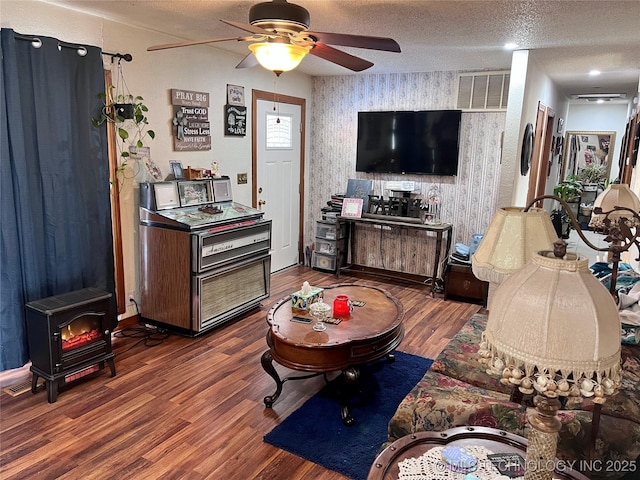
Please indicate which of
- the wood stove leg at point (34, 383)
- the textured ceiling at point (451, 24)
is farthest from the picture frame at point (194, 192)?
the wood stove leg at point (34, 383)

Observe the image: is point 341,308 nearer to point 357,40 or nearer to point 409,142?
point 357,40

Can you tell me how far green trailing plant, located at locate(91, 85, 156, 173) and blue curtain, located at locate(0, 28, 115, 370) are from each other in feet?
0.31

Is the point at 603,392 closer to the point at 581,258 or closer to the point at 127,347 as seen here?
the point at 581,258

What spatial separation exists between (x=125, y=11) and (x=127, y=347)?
2.54m

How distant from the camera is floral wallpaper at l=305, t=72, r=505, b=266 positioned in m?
5.19

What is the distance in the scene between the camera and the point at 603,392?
0.93 meters

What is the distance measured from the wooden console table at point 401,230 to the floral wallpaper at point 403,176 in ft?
0.89

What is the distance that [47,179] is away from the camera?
3166mm

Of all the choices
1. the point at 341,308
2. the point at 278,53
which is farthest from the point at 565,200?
the point at 278,53

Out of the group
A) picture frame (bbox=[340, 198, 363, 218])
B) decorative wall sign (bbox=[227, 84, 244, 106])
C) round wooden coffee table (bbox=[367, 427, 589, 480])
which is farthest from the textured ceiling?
round wooden coffee table (bbox=[367, 427, 589, 480])

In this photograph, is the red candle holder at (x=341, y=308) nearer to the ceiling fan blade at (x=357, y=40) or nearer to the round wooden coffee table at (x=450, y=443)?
the round wooden coffee table at (x=450, y=443)

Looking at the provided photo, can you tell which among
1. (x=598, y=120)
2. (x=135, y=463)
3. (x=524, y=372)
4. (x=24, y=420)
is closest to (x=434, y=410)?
(x=524, y=372)

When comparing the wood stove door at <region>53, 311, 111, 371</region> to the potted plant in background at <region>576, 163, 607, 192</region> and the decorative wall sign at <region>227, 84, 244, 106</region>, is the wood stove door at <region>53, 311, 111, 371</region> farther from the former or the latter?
the potted plant in background at <region>576, 163, 607, 192</region>

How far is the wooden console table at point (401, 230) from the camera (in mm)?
5227
